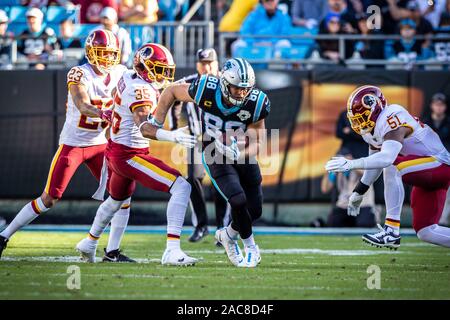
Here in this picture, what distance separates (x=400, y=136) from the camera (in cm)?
693

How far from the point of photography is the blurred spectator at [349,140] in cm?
1184

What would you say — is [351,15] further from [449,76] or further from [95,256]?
[95,256]

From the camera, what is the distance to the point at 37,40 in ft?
39.8

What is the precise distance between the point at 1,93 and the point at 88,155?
456 cm

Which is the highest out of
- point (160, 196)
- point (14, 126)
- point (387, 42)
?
point (387, 42)

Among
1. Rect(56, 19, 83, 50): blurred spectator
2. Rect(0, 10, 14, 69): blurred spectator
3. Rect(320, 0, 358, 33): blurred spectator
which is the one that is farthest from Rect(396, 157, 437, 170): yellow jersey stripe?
Rect(0, 10, 14, 69): blurred spectator

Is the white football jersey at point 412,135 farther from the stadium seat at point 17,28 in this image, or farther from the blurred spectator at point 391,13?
the stadium seat at point 17,28

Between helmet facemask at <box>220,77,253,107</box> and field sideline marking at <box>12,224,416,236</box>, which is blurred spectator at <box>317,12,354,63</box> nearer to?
field sideline marking at <box>12,224,416,236</box>

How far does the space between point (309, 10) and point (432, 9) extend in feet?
5.67

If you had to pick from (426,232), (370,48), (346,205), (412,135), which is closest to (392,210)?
(426,232)

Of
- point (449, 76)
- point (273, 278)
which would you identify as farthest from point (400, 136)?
point (449, 76)

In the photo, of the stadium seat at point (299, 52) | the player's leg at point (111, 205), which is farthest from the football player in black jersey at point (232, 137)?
the stadium seat at point (299, 52)

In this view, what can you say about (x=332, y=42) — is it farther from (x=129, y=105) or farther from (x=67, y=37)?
(x=129, y=105)

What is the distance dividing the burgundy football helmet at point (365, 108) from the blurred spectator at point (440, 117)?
15.9ft
